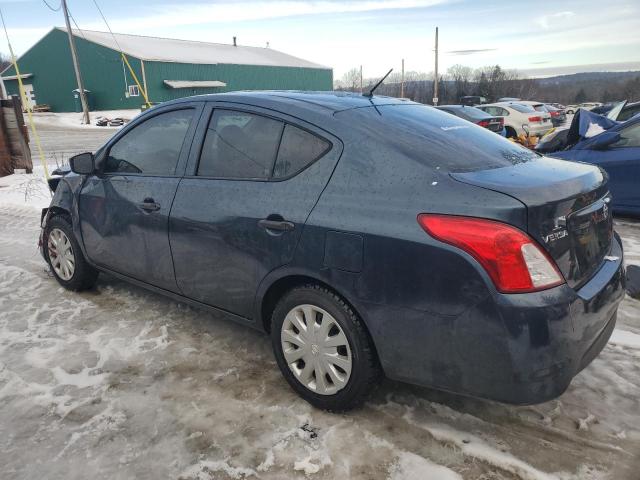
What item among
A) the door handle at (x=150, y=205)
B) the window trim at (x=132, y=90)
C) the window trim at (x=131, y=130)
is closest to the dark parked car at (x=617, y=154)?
the window trim at (x=131, y=130)

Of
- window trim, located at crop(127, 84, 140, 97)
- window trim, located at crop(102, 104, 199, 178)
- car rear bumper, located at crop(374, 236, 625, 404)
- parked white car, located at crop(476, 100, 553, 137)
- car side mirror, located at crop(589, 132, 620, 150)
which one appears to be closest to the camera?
car rear bumper, located at crop(374, 236, 625, 404)

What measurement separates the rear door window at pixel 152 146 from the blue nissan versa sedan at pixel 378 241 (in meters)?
0.02

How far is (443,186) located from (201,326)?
90.2 inches

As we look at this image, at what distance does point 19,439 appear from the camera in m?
2.49

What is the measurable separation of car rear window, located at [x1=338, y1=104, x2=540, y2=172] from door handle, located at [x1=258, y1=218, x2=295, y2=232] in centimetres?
56

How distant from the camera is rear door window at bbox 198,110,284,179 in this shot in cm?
276

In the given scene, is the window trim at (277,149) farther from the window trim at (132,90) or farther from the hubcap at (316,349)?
the window trim at (132,90)

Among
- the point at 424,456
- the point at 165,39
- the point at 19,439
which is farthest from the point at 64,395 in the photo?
the point at 165,39

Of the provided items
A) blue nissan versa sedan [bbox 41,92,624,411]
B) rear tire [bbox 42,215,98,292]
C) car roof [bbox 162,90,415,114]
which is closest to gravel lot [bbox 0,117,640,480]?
blue nissan versa sedan [bbox 41,92,624,411]

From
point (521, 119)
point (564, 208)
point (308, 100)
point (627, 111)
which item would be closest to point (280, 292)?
point (308, 100)

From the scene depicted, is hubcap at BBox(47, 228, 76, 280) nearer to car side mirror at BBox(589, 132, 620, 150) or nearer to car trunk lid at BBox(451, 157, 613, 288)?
car trunk lid at BBox(451, 157, 613, 288)

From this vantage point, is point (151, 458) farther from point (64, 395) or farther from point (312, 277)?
point (312, 277)

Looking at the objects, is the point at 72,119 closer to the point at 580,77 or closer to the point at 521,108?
the point at 521,108

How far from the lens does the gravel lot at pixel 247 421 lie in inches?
88.4
